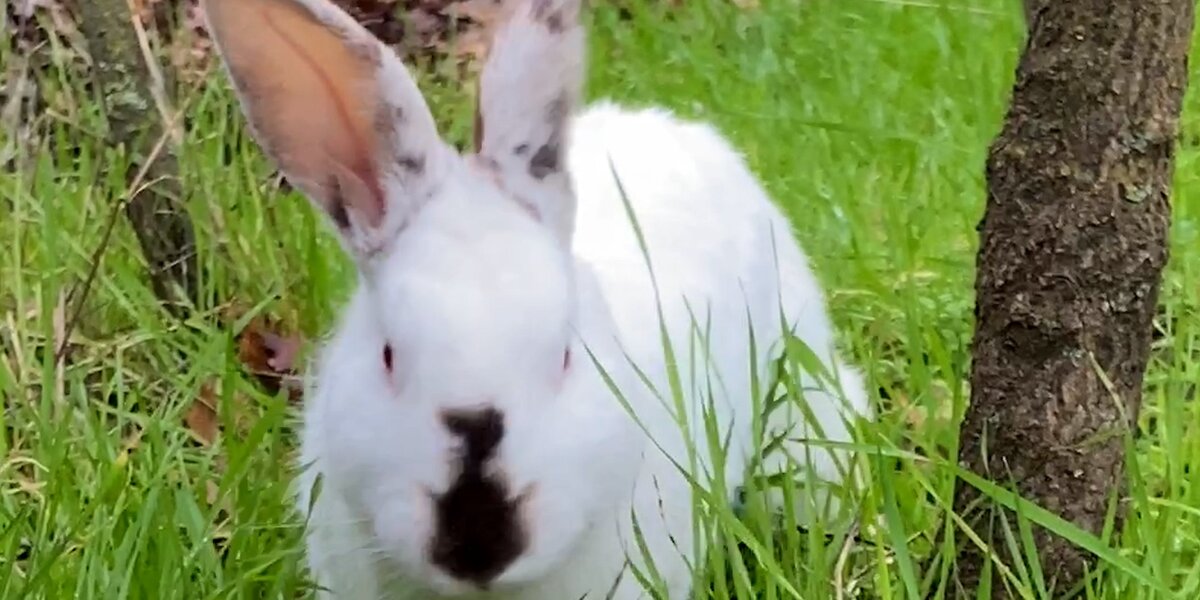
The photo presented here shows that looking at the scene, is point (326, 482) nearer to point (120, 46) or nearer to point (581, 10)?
point (581, 10)

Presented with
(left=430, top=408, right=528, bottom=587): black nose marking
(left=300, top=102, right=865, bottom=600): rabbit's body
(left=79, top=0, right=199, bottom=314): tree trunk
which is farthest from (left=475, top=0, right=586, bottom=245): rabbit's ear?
(left=79, top=0, right=199, bottom=314): tree trunk

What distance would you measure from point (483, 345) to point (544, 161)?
1.22 feet

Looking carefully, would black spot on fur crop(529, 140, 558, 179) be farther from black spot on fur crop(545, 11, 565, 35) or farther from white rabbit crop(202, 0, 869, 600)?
black spot on fur crop(545, 11, 565, 35)

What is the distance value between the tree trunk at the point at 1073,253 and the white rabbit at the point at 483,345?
30 centimetres

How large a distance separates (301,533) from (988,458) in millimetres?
945

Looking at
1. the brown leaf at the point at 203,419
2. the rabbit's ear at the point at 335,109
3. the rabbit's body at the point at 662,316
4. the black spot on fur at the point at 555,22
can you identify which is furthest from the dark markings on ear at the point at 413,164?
the brown leaf at the point at 203,419

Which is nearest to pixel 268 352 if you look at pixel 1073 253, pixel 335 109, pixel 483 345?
pixel 335 109

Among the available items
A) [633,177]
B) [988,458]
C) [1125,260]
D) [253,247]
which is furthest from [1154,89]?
[253,247]

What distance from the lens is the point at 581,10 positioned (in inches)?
88.0

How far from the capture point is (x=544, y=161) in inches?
90.1

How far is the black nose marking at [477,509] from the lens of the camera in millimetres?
1954

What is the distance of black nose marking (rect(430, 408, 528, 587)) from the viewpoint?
76.9 inches

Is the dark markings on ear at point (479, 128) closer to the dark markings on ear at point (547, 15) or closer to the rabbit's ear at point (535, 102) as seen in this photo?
the rabbit's ear at point (535, 102)

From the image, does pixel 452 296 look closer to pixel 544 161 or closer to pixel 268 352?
pixel 544 161
